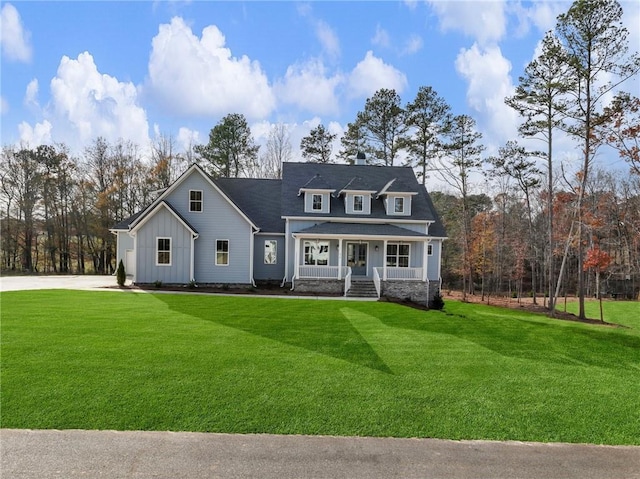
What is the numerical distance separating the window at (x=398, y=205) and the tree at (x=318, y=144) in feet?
50.3

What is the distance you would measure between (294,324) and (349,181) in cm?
1450

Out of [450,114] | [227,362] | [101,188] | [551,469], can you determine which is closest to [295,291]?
[227,362]

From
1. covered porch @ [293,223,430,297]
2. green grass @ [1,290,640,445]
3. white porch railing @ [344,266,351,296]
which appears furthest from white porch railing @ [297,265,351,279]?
green grass @ [1,290,640,445]

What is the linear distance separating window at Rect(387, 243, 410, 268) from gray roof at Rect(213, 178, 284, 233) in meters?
6.33

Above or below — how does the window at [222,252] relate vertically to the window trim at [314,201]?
below

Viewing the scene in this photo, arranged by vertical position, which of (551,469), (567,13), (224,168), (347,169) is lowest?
(551,469)

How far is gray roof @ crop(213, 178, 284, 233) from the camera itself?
21.4m

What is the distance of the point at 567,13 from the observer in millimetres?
16141

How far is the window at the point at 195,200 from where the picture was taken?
19406mm

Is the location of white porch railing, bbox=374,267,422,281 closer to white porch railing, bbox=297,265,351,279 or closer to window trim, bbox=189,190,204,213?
white porch railing, bbox=297,265,351,279

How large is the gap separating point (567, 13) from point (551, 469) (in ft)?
63.7

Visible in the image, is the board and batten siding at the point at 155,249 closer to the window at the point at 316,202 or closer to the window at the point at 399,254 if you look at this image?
the window at the point at 316,202

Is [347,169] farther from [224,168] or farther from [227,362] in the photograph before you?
[227,362]

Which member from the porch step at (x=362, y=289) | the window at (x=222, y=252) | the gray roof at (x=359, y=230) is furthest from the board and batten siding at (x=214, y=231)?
the porch step at (x=362, y=289)
